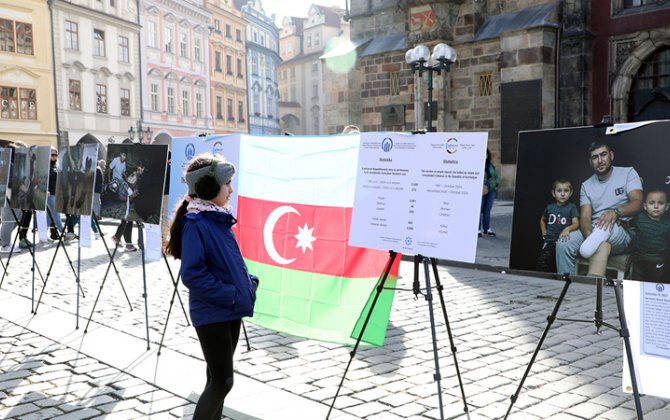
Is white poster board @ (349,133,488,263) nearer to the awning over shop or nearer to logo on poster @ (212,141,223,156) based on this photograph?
logo on poster @ (212,141,223,156)

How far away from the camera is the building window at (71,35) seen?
37438 millimetres

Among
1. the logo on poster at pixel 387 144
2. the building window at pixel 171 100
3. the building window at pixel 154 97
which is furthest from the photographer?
the building window at pixel 171 100

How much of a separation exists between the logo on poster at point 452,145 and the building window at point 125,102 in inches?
1597

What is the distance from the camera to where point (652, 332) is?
3.70m

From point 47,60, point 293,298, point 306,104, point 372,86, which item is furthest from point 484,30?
point 306,104

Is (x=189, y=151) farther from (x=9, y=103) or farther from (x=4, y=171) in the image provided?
(x=9, y=103)

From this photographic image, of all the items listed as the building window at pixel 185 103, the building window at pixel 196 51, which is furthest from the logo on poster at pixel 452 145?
the building window at pixel 196 51

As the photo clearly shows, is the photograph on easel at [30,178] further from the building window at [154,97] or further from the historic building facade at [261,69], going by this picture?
the historic building facade at [261,69]

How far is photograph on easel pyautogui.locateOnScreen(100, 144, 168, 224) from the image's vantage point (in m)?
6.45

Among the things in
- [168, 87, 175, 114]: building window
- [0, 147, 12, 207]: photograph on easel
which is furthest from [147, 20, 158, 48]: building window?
[0, 147, 12, 207]: photograph on easel

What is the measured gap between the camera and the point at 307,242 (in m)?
5.50

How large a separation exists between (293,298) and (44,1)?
118 ft

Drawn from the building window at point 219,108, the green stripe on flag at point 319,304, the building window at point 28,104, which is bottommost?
the green stripe on flag at point 319,304

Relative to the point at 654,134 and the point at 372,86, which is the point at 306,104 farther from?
the point at 654,134
